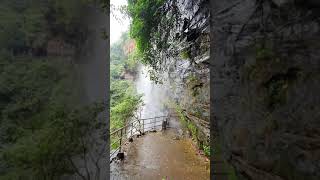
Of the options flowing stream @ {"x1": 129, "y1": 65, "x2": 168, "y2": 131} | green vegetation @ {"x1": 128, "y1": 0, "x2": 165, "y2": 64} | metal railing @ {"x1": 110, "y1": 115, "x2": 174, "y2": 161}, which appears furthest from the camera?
flowing stream @ {"x1": 129, "y1": 65, "x2": 168, "y2": 131}

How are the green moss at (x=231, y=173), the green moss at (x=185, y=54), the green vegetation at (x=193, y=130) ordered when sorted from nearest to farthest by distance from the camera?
the green moss at (x=231, y=173)
the green vegetation at (x=193, y=130)
the green moss at (x=185, y=54)

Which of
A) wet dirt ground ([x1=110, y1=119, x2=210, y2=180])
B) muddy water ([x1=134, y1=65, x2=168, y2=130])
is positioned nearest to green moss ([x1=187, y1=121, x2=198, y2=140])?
wet dirt ground ([x1=110, y1=119, x2=210, y2=180])

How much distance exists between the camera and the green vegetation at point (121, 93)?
43.2 ft

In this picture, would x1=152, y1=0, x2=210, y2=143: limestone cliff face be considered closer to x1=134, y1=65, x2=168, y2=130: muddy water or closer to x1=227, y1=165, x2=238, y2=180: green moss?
x1=134, y1=65, x2=168, y2=130: muddy water

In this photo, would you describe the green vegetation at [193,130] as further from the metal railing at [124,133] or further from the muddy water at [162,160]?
the metal railing at [124,133]

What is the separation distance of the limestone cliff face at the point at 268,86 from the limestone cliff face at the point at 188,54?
3468 millimetres

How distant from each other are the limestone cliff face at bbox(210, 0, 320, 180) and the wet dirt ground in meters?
3.20

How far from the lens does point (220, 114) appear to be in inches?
170

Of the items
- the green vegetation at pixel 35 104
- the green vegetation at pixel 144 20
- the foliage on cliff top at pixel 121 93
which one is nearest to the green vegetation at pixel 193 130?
the foliage on cliff top at pixel 121 93

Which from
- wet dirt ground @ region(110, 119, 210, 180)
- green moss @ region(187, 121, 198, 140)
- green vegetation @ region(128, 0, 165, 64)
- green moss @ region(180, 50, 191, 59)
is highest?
green vegetation @ region(128, 0, 165, 64)

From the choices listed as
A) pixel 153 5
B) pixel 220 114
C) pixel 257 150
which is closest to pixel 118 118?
pixel 153 5

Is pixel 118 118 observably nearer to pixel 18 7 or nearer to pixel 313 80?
pixel 18 7

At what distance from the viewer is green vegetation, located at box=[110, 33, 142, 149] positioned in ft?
43.2

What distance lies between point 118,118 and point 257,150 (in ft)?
36.1
